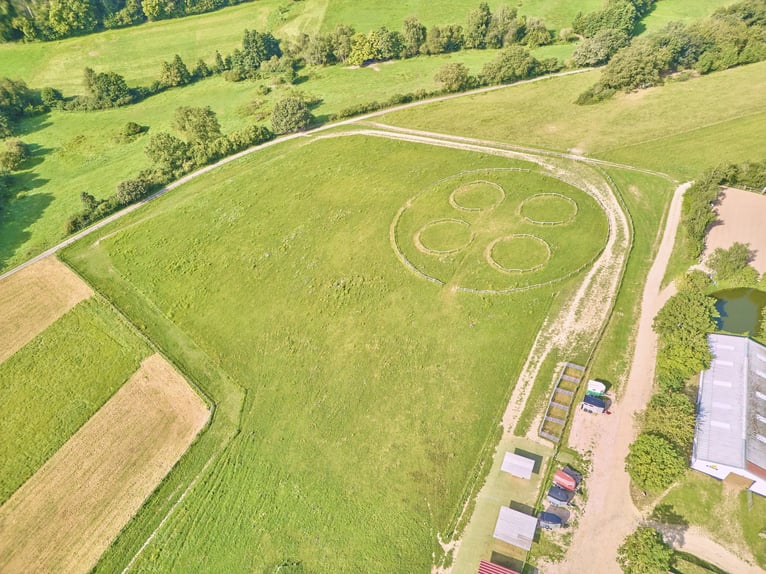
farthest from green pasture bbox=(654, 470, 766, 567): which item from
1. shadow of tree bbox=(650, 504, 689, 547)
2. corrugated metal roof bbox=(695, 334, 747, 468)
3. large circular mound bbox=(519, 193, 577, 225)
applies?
large circular mound bbox=(519, 193, 577, 225)

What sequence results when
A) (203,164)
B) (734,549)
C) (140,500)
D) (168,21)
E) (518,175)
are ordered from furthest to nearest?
(168,21) → (203,164) → (518,175) → (140,500) → (734,549)

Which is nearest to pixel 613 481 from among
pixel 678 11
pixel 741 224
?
pixel 741 224

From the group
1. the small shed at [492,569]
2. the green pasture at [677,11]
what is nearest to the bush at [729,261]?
the small shed at [492,569]

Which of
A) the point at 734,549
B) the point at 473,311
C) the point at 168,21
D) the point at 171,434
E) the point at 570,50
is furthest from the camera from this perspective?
the point at 168,21

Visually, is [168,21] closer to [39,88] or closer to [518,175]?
[39,88]

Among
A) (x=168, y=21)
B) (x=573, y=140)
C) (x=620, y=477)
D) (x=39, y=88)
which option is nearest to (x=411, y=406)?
(x=620, y=477)

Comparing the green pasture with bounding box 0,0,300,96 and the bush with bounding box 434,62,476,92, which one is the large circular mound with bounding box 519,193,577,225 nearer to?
the bush with bounding box 434,62,476,92

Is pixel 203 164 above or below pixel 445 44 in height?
below

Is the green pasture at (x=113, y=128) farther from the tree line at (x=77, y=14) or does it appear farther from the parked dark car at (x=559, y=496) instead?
the parked dark car at (x=559, y=496)
